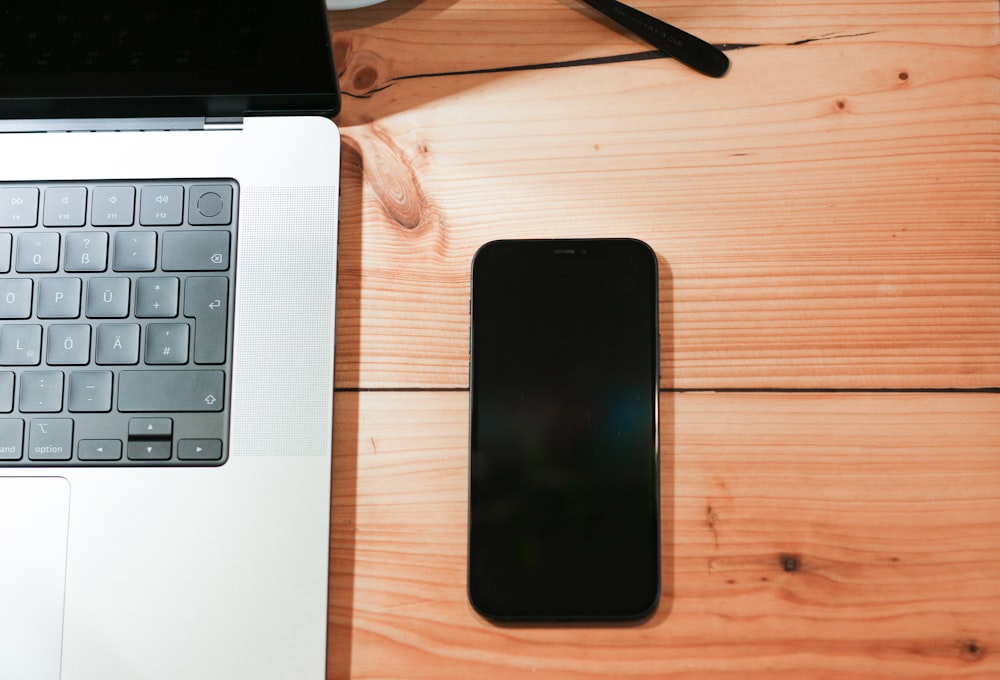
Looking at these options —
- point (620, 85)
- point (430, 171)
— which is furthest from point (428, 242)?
point (620, 85)

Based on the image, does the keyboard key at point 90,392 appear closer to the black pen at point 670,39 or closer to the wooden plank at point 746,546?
the wooden plank at point 746,546

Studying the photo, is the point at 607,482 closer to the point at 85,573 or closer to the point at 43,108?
the point at 85,573

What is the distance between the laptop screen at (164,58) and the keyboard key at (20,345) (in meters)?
0.13

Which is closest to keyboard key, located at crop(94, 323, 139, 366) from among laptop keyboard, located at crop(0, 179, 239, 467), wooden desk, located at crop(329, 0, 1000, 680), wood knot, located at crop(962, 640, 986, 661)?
laptop keyboard, located at crop(0, 179, 239, 467)

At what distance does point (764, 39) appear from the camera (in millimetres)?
486

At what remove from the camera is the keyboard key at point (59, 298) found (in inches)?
17.1

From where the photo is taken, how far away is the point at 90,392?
16.7 inches

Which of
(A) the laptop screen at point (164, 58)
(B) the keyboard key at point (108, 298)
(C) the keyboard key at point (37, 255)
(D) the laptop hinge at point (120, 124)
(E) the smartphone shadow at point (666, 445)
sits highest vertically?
(A) the laptop screen at point (164, 58)

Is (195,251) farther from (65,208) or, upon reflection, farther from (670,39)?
(670,39)

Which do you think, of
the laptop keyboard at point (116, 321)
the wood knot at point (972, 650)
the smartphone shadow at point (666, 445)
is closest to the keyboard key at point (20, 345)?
the laptop keyboard at point (116, 321)

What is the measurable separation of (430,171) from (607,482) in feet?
0.71

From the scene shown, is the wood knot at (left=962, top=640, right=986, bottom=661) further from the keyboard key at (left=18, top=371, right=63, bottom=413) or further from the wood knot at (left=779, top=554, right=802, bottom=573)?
the keyboard key at (left=18, top=371, right=63, bottom=413)

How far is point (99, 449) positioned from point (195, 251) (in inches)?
4.8

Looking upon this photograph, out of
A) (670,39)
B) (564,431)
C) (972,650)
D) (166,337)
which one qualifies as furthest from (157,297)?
(972,650)
